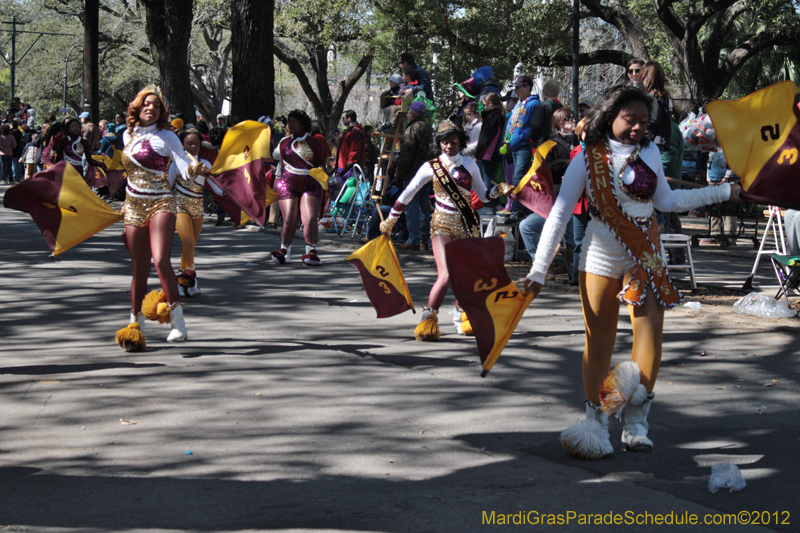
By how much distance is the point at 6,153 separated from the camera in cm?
2891

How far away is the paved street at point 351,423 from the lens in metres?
3.80

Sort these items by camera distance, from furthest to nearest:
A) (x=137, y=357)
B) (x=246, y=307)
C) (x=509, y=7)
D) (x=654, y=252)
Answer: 1. (x=509, y=7)
2. (x=246, y=307)
3. (x=137, y=357)
4. (x=654, y=252)

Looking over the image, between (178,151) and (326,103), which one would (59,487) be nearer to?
(178,151)

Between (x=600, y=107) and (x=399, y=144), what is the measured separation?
9.38m

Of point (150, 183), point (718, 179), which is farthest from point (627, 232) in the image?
point (718, 179)

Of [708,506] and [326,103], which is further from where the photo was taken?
[326,103]

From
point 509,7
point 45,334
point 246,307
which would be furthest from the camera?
point 509,7

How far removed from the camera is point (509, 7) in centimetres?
2583

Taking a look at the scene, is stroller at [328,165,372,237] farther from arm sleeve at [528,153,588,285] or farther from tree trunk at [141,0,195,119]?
arm sleeve at [528,153,588,285]

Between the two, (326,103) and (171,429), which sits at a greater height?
(326,103)

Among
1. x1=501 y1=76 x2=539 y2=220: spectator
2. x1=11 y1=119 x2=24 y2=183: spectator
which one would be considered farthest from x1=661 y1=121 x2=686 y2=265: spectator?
x1=11 y1=119 x2=24 y2=183: spectator

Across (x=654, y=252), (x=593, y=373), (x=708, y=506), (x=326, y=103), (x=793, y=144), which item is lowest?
(x=708, y=506)

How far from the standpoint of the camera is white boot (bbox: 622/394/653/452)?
4.49m

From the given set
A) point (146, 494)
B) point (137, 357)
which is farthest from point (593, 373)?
point (137, 357)
